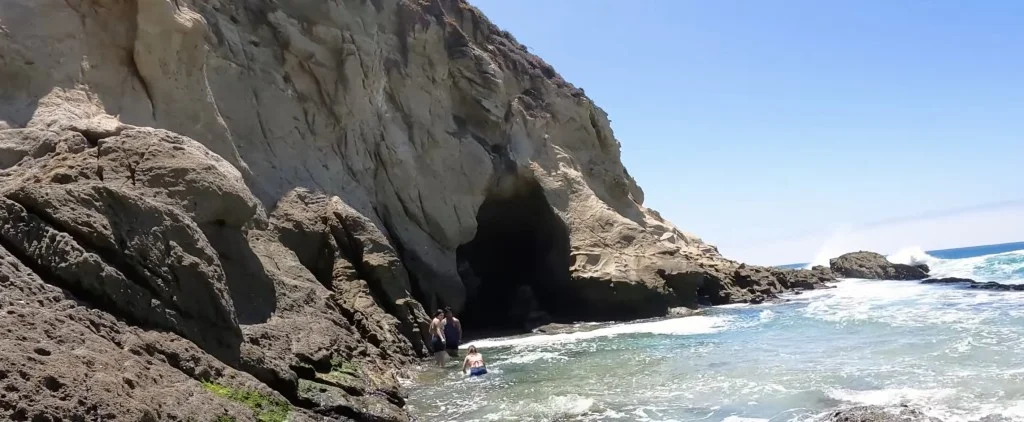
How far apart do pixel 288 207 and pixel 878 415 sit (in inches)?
436

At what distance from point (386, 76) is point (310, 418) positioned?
592 inches

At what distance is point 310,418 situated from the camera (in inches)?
284

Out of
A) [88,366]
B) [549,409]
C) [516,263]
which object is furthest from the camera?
[516,263]

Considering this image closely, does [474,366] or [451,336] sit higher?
[451,336]

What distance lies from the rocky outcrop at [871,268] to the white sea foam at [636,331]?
717 inches

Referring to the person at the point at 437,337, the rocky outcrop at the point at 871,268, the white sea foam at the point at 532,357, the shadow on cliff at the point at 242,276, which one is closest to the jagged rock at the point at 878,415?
the white sea foam at the point at 532,357

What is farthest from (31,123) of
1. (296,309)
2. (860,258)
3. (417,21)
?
(860,258)

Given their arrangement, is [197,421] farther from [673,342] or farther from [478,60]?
[478,60]

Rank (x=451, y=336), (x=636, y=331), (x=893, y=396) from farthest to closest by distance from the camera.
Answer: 1. (x=636, y=331)
2. (x=451, y=336)
3. (x=893, y=396)

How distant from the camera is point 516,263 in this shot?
26.7 metres

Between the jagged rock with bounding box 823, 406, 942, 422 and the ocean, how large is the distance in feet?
1.11

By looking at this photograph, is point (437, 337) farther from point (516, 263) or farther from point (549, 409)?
point (516, 263)

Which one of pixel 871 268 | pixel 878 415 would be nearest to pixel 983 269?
pixel 871 268

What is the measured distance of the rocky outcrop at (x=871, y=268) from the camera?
113 feet
